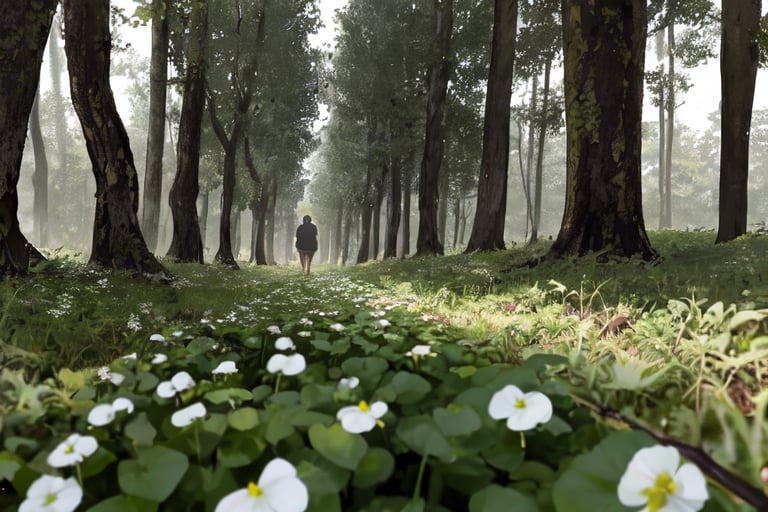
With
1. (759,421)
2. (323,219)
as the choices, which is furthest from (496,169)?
(323,219)

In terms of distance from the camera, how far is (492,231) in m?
11.5

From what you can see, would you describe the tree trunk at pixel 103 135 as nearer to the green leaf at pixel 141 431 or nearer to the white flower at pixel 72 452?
the green leaf at pixel 141 431

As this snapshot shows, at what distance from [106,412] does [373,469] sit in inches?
31.4

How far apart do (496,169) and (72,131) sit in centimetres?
5247

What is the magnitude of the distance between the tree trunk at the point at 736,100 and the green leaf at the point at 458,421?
10.5m

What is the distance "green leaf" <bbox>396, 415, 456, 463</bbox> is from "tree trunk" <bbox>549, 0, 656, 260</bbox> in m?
5.41

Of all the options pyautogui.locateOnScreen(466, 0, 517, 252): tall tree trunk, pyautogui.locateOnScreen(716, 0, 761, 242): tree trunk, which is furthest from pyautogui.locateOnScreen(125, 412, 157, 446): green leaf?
pyautogui.locateOnScreen(716, 0, 761, 242): tree trunk

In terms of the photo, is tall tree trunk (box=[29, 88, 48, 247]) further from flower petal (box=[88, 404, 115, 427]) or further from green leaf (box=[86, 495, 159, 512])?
green leaf (box=[86, 495, 159, 512])

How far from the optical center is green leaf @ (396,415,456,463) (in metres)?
0.99

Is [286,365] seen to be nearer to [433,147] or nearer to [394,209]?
[433,147]

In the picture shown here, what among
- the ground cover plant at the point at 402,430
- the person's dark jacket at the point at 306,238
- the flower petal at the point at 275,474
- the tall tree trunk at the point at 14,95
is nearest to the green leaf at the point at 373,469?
the ground cover plant at the point at 402,430

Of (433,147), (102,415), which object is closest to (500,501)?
(102,415)

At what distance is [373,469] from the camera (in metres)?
0.98

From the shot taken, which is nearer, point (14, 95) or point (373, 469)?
point (373, 469)
